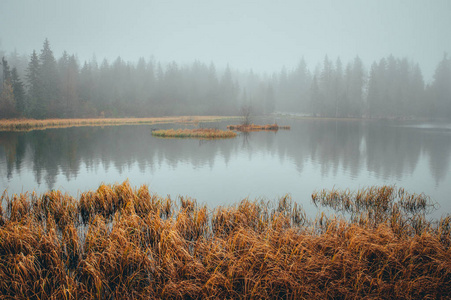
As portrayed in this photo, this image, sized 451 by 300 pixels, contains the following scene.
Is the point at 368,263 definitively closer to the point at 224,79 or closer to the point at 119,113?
the point at 119,113

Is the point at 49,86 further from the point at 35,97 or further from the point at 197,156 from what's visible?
the point at 197,156

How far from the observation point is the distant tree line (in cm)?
6550

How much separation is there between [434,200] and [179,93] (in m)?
91.7

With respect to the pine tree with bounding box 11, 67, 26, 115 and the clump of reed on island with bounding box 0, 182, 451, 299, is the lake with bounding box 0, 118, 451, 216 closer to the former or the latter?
the clump of reed on island with bounding box 0, 182, 451, 299

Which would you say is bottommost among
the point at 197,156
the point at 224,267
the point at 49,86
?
the point at 224,267

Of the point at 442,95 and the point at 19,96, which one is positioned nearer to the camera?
the point at 19,96

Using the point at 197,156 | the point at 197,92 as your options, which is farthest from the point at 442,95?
the point at 197,156

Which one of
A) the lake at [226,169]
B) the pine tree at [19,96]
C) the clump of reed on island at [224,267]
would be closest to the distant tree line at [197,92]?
the pine tree at [19,96]

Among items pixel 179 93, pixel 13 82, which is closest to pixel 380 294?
pixel 13 82

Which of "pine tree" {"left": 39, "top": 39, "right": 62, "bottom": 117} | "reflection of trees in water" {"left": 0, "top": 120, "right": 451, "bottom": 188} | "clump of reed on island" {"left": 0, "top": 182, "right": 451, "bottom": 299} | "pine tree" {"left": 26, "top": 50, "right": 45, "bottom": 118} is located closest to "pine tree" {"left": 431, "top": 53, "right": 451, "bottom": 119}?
"reflection of trees in water" {"left": 0, "top": 120, "right": 451, "bottom": 188}

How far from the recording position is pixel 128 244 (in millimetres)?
5535

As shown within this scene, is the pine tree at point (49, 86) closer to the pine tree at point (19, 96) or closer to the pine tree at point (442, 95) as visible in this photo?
the pine tree at point (19, 96)

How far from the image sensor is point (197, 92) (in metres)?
99.6

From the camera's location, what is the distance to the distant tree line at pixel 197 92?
215 feet
